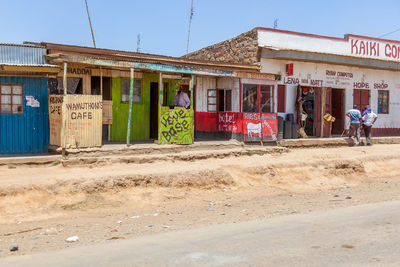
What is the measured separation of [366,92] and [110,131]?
12.0 metres

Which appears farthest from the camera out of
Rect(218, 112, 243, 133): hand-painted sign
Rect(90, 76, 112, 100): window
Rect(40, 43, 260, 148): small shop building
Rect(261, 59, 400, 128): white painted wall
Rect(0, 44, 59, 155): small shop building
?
Rect(261, 59, 400, 128): white painted wall

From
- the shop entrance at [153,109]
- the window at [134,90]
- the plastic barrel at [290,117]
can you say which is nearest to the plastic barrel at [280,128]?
the plastic barrel at [290,117]

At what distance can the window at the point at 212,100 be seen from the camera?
54.1 ft

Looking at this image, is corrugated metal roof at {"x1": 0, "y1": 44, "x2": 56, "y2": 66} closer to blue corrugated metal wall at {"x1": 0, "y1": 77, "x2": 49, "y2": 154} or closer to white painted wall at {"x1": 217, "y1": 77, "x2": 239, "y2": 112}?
blue corrugated metal wall at {"x1": 0, "y1": 77, "x2": 49, "y2": 154}

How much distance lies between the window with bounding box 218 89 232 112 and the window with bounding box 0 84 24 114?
282 inches

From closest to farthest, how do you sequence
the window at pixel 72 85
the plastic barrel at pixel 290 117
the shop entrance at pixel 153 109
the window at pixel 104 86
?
1. the window at pixel 72 85
2. the window at pixel 104 86
3. the shop entrance at pixel 153 109
4. the plastic barrel at pixel 290 117

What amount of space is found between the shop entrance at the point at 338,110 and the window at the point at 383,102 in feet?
7.16

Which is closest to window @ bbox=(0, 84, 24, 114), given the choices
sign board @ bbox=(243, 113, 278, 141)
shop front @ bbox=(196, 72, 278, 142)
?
shop front @ bbox=(196, 72, 278, 142)

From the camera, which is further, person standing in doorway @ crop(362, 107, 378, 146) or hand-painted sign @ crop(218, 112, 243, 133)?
person standing in doorway @ crop(362, 107, 378, 146)

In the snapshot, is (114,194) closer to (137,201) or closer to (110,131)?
(137,201)

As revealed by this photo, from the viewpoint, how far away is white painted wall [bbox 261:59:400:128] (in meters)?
17.2

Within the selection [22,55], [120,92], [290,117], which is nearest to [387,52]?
[290,117]

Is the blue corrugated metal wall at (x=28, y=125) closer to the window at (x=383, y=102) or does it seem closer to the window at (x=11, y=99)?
the window at (x=11, y=99)

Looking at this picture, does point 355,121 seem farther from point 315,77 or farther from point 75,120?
point 75,120
